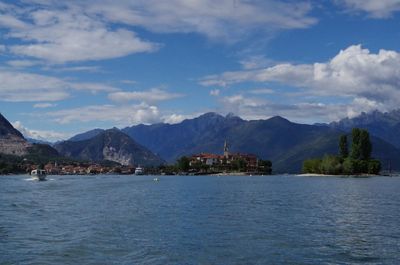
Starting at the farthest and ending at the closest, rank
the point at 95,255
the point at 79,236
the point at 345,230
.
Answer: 1. the point at 345,230
2. the point at 79,236
3. the point at 95,255

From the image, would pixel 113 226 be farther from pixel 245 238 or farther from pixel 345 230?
pixel 345 230

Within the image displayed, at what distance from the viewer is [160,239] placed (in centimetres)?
4650

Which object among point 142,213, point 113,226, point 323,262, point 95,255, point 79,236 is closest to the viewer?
point 323,262

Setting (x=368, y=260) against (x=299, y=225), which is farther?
(x=299, y=225)

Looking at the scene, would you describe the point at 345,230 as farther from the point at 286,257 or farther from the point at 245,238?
the point at 286,257

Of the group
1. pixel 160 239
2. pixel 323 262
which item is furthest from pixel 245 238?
pixel 323 262

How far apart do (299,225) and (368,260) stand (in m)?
18.7

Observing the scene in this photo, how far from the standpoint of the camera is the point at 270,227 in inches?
2135

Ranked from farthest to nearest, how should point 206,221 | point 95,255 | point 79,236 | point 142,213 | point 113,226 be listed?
1. point 142,213
2. point 206,221
3. point 113,226
4. point 79,236
5. point 95,255

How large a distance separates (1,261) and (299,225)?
1215 inches

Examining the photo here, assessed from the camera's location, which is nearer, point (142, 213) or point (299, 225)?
point (299, 225)

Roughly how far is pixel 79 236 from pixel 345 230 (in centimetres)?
2560

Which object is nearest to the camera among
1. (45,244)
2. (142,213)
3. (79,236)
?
(45,244)

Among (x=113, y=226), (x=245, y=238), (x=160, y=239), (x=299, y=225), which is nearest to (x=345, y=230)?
(x=299, y=225)
